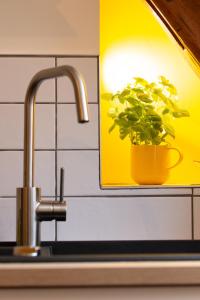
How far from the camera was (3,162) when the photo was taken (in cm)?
146

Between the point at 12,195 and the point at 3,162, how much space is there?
93 millimetres

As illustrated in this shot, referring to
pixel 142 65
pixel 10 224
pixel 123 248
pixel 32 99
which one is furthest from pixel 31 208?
pixel 142 65

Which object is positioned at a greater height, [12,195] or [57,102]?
[57,102]

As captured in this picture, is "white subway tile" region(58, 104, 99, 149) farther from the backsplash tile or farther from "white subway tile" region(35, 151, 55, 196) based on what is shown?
the backsplash tile

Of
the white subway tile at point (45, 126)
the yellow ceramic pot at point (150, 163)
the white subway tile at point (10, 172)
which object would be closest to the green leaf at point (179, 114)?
the yellow ceramic pot at point (150, 163)

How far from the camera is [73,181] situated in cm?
147

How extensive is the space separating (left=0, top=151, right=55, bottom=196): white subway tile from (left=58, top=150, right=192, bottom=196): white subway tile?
33 mm

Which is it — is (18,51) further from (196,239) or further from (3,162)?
(196,239)

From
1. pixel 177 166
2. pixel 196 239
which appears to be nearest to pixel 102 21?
pixel 177 166

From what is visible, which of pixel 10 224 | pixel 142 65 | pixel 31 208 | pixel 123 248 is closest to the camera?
pixel 31 208

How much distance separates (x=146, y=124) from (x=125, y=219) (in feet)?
0.88

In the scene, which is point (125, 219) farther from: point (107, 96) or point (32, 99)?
point (32, 99)

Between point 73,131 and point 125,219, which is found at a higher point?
point 73,131

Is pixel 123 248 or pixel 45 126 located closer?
pixel 123 248
